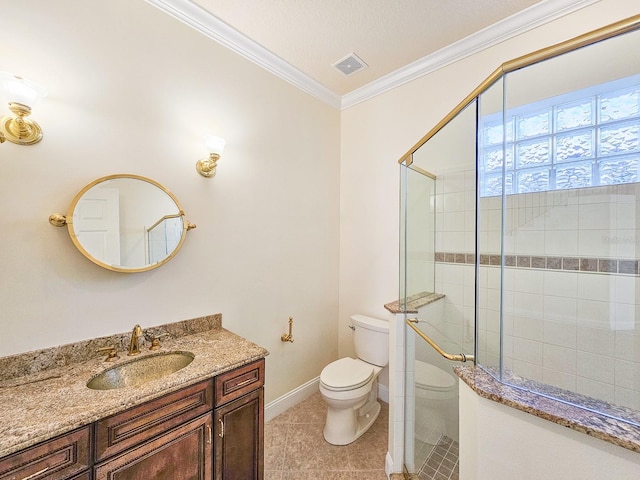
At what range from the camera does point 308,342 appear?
2.43 m

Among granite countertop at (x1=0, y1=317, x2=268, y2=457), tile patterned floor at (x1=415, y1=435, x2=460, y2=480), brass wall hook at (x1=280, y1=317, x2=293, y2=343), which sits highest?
granite countertop at (x1=0, y1=317, x2=268, y2=457)

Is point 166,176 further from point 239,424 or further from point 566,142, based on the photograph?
point 566,142

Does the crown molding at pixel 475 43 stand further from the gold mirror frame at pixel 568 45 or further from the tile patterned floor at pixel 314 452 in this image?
the tile patterned floor at pixel 314 452

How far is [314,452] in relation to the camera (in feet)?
5.90

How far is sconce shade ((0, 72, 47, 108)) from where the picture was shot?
1.04 meters

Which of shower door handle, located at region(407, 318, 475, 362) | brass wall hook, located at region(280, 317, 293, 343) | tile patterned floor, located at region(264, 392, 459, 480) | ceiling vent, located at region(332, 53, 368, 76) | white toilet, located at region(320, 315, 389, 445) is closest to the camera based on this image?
shower door handle, located at region(407, 318, 475, 362)

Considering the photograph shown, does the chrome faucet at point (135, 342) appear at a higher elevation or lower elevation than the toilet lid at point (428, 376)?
higher

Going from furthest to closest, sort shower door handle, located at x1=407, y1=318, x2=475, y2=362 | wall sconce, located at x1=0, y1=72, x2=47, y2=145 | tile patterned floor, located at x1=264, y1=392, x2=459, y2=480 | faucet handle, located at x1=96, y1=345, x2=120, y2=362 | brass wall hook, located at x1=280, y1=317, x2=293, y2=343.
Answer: brass wall hook, located at x1=280, y1=317, x2=293, y2=343, tile patterned floor, located at x1=264, y1=392, x2=459, y2=480, faucet handle, located at x1=96, y1=345, x2=120, y2=362, shower door handle, located at x1=407, y1=318, x2=475, y2=362, wall sconce, located at x1=0, y1=72, x2=47, y2=145

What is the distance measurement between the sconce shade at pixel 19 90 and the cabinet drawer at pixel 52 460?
127 centimetres

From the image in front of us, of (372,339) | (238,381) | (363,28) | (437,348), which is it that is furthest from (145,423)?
(363,28)

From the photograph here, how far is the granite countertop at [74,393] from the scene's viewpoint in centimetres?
83

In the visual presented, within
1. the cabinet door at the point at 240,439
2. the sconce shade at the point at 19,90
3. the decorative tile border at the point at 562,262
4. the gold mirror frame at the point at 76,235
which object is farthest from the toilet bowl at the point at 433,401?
the sconce shade at the point at 19,90

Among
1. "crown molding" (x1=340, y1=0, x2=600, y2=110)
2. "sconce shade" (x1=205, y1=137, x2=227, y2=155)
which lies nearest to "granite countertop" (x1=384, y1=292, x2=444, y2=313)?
"sconce shade" (x1=205, y1=137, x2=227, y2=155)

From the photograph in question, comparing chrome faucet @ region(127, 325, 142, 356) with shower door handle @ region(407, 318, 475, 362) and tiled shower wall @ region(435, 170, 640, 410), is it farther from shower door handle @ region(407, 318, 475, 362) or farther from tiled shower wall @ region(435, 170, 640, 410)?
tiled shower wall @ region(435, 170, 640, 410)
